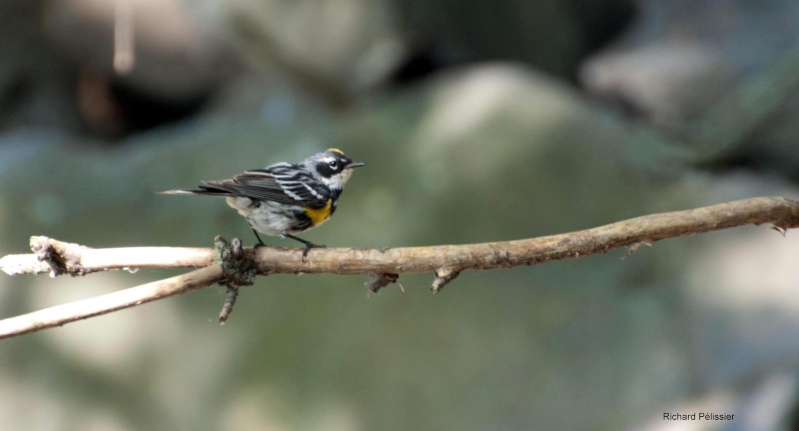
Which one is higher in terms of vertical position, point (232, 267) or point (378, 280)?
point (378, 280)

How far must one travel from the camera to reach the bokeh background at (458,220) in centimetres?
612

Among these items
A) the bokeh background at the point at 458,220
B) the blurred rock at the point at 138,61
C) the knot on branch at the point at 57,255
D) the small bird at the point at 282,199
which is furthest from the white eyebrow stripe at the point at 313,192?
the blurred rock at the point at 138,61

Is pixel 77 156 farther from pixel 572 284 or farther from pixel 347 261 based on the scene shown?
pixel 347 261

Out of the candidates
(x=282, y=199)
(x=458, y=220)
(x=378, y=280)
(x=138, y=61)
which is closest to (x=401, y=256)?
(x=378, y=280)

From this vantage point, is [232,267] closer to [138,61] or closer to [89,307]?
[89,307]

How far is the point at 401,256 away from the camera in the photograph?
302cm

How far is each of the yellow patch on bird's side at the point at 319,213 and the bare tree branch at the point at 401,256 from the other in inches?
23.6

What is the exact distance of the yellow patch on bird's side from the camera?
3719mm

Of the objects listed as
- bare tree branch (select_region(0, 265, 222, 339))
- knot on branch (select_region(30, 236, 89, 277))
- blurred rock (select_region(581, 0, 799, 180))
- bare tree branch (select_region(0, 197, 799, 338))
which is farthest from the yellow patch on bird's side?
blurred rock (select_region(581, 0, 799, 180))

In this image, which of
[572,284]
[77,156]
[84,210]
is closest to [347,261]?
[572,284]

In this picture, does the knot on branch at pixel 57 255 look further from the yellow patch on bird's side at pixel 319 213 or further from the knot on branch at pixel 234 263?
the yellow patch on bird's side at pixel 319 213

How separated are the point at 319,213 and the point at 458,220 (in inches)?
117

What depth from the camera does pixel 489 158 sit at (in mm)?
6746

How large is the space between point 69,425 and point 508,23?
17.2ft
